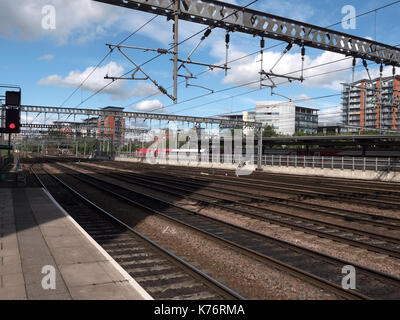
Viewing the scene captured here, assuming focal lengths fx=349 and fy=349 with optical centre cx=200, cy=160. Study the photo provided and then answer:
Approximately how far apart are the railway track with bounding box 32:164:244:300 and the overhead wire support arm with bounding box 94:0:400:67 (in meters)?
7.36

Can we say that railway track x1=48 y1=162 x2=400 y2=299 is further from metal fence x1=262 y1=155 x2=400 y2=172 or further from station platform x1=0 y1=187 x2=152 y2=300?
metal fence x1=262 y1=155 x2=400 y2=172

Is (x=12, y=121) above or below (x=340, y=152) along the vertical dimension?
above

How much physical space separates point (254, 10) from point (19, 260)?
A: 11.3 meters

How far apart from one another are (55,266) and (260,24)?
36.7ft

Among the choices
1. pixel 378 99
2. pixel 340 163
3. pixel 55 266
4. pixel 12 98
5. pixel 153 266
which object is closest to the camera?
pixel 55 266

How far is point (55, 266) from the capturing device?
6488 mm

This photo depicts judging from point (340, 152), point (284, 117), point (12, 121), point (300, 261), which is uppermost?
point (284, 117)

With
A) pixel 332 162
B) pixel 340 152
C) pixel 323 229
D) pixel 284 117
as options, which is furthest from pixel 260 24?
pixel 284 117

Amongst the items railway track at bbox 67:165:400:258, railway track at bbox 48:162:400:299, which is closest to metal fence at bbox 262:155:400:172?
railway track at bbox 67:165:400:258

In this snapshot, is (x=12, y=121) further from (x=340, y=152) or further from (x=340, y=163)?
(x=340, y=152)

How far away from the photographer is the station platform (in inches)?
206

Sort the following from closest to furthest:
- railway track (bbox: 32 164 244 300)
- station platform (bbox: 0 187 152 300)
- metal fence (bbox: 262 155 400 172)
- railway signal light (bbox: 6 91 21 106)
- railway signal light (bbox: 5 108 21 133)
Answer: station platform (bbox: 0 187 152 300) → railway track (bbox: 32 164 244 300) → railway signal light (bbox: 6 91 21 106) → railway signal light (bbox: 5 108 21 133) → metal fence (bbox: 262 155 400 172)

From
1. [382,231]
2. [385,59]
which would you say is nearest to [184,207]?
[382,231]
